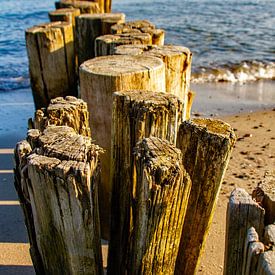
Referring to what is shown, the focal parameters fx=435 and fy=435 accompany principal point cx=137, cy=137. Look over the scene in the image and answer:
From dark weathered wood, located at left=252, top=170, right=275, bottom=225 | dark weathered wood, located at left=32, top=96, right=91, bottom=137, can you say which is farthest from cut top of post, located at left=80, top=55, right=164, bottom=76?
dark weathered wood, located at left=252, top=170, right=275, bottom=225

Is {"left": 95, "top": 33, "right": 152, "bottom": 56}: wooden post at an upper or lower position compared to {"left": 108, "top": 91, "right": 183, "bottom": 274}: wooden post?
upper

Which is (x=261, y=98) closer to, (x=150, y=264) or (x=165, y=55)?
(x=165, y=55)

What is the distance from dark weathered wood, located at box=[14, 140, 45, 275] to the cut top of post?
90 cm

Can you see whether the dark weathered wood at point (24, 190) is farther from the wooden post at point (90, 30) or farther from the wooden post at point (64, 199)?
the wooden post at point (90, 30)

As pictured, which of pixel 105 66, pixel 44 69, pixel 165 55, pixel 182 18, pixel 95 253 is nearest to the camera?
pixel 95 253

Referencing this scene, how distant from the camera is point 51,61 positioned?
4.82 metres

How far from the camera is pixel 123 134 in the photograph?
7.48 ft

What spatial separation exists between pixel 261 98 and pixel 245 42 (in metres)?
5.51

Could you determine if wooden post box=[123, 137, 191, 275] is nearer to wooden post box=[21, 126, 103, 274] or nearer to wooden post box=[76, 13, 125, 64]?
wooden post box=[21, 126, 103, 274]

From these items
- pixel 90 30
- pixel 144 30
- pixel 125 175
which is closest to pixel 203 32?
pixel 90 30

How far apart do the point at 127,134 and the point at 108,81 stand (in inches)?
22.8

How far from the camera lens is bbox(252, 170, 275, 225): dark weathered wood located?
171 cm

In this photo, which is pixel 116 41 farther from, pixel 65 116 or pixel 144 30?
pixel 65 116

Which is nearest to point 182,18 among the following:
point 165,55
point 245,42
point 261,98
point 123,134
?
point 245,42
